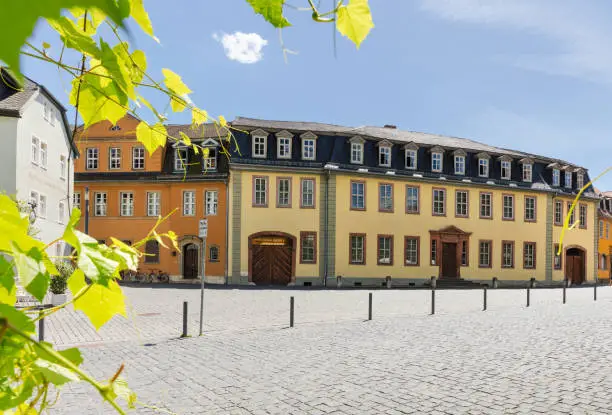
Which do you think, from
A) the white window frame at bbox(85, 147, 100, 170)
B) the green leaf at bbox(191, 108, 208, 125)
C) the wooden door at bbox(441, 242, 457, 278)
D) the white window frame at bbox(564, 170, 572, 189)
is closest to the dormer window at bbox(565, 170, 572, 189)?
the white window frame at bbox(564, 170, 572, 189)

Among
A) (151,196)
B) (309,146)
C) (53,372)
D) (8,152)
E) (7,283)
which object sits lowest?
(53,372)

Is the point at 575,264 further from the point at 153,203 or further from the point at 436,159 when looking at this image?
the point at 153,203

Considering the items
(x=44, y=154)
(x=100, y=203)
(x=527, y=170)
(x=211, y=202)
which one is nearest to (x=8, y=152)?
(x=44, y=154)

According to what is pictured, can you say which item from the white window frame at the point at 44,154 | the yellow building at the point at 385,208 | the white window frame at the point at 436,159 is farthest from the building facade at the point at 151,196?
the white window frame at the point at 436,159

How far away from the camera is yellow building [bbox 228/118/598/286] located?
107 feet

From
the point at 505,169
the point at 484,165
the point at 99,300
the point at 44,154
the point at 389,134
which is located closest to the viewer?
the point at 99,300

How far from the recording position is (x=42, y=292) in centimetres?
68

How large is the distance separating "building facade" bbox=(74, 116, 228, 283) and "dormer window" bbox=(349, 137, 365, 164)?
351 inches

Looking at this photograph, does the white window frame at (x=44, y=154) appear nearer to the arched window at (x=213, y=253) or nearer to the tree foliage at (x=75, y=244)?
the arched window at (x=213, y=253)

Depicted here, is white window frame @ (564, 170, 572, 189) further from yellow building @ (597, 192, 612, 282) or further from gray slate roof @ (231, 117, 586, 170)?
yellow building @ (597, 192, 612, 282)

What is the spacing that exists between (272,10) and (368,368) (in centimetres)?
799

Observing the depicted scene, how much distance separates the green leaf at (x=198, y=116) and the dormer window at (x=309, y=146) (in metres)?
32.2

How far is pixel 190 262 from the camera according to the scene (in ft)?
113

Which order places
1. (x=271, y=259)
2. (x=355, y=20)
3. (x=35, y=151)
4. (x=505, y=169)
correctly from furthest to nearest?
(x=505, y=169), (x=271, y=259), (x=35, y=151), (x=355, y=20)
